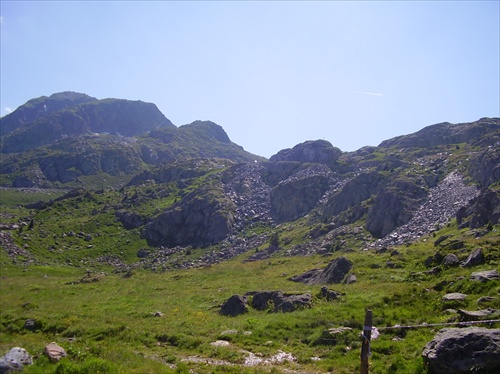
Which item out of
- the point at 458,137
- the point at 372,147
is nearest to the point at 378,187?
the point at 458,137

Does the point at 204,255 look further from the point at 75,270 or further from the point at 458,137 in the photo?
the point at 458,137

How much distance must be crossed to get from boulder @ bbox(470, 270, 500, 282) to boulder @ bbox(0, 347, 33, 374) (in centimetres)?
2866

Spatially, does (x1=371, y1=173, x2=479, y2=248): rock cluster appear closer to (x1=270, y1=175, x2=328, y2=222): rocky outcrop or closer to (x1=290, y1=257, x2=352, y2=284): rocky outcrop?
(x1=290, y1=257, x2=352, y2=284): rocky outcrop

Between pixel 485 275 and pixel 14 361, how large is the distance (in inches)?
1172

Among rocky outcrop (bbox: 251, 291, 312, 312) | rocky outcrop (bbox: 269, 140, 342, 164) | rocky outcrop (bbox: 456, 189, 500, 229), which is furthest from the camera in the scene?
rocky outcrop (bbox: 269, 140, 342, 164)

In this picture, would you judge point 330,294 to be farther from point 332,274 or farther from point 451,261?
point 332,274

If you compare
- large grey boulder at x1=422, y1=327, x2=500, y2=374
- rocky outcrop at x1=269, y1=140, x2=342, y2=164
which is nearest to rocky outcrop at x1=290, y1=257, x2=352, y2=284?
large grey boulder at x1=422, y1=327, x2=500, y2=374

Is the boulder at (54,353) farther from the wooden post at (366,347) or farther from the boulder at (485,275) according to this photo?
the boulder at (485,275)

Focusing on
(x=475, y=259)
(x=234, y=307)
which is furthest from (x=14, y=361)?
(x=475, y=259)

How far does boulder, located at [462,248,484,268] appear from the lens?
32250mm

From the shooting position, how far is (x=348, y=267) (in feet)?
153

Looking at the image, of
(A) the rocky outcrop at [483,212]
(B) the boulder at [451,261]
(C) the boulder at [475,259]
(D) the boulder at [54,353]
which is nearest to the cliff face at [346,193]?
(A) the rocky outcrop at [483,212]

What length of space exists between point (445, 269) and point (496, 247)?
16.0ft

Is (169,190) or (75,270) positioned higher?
(169,190)
